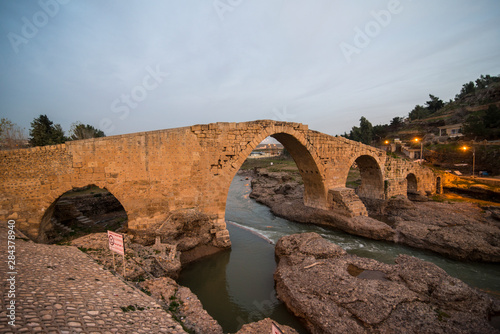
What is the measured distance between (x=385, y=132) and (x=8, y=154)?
176 ft

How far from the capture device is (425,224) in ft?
34.7

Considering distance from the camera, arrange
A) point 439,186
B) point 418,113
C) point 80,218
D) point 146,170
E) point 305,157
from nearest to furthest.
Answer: point 146,170 < point 80,218 < point 305,157 < point 439,186 < point 418,113

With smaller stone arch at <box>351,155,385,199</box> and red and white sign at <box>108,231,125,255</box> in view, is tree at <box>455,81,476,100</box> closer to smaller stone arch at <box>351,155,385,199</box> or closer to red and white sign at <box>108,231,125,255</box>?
smaller stone arch at <box>351,155,385,199</box>

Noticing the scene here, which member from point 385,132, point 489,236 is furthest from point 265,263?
point 385,132

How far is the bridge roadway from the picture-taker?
8.54 feet

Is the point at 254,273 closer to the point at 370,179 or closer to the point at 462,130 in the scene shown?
the point at 370,179

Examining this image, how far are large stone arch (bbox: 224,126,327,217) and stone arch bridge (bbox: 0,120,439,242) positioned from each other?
58 millimetres

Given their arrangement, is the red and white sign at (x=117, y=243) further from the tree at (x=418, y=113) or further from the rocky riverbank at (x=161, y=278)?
the tree at (x=418, y=113)

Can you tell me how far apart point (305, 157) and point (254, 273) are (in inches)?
285

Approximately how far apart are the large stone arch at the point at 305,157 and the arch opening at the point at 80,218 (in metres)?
6.44

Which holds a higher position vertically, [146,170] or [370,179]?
[146,170]

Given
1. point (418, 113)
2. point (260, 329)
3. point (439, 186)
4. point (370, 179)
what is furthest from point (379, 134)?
point (260, 329)

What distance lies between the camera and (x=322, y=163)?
12.5 metres

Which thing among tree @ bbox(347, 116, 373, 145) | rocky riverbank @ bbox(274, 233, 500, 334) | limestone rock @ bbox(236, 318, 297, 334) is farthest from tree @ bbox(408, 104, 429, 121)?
limestone rock @ bbox(236, 318, 297, 334)
